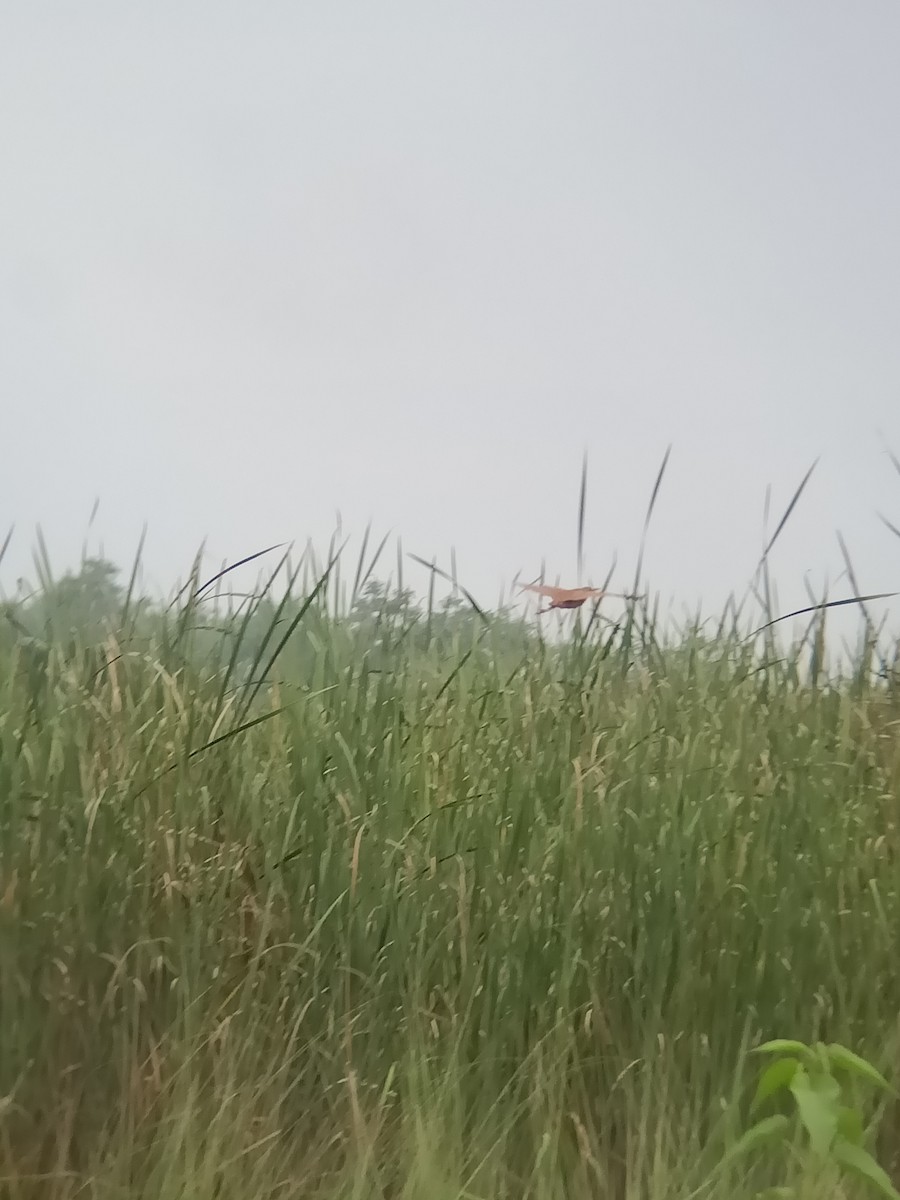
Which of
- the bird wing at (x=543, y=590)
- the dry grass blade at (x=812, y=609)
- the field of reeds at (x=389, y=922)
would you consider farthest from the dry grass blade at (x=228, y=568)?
the dry grass blade at (x=812, y=609)

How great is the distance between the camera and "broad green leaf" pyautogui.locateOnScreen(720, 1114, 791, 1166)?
868 mm

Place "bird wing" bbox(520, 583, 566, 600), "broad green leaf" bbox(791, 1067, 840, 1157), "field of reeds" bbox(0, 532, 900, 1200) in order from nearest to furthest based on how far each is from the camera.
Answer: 1. "broad green leaf" bbox(791, 1067, 840, 1157)
2. "field of reeds" bbox(0, 532, 900, 1200)
3. "bird wing" bbox(520, 583, 566, 600)

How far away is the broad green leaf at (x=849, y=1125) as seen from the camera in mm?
853

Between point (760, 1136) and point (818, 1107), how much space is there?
0.10 m

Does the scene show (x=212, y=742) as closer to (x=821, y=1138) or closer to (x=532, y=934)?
(x=532, y=934)

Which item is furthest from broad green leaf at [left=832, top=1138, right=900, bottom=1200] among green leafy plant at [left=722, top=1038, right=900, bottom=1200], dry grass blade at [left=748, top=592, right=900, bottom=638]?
dry grass blade at [left=748, top=592, right=900, bottom=638]

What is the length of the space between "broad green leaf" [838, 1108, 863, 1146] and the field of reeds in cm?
8

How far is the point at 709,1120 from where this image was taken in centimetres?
101

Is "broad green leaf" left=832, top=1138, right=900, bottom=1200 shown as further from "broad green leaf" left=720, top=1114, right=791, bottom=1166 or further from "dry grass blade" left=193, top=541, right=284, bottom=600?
"dry grass blade" left=193, top=541, right=284, bottom=600

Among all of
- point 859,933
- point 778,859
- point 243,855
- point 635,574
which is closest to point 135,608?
point 243,855

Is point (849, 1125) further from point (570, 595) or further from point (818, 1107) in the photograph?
point (570, 595)

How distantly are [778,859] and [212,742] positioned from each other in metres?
0.75

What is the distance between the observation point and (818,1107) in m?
0.83

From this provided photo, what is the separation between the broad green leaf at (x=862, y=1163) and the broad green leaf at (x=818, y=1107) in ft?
0.08
